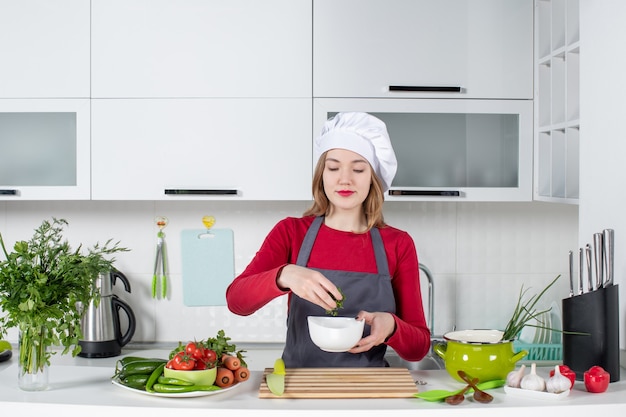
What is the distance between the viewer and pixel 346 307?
1.98 m

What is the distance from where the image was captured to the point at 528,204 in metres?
2.95

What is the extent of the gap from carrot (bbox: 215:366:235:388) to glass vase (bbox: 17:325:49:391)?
1.28ft

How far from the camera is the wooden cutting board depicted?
1.59 m

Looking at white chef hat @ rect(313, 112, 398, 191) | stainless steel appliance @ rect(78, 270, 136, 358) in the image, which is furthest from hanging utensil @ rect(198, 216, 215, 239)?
white chef hat @ rect(313, 112, 398, 191)

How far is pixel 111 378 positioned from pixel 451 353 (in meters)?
0.80

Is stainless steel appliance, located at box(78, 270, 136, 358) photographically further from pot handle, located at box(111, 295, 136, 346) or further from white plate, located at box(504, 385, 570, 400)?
white plate, located at box(504, 385, 570, 400)

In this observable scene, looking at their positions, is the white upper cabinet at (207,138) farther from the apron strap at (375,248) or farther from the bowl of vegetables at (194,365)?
the bowl of vegetables at (194,365)

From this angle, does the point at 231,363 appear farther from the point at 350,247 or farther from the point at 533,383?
the point at 533,383

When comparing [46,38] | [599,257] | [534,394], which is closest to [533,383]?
[534,394]

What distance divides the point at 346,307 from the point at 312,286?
398 mm

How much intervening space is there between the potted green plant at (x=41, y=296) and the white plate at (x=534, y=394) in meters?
0.93

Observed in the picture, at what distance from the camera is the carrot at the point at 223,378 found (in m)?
1.62

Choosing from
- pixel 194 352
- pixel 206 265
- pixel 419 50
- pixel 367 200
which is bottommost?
pixel 194 352

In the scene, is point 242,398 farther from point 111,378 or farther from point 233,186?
point 233,186
